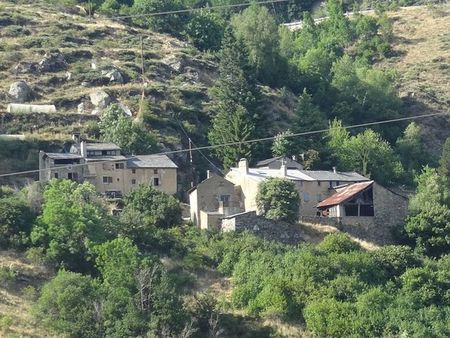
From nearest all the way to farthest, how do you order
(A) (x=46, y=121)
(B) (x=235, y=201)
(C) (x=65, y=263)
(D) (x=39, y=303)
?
(D) (x=39, y=303) → (C) (x=65, y=263) → (B) (x=235, y=201) → (A) (x=46, y=121)

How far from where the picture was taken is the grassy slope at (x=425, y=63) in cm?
12775

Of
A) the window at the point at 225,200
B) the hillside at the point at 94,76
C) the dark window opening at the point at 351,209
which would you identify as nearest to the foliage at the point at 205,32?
the hillside at the point at 94,76

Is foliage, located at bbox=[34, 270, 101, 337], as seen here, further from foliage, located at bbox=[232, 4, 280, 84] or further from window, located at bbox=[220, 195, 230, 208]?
foliage, located at bbox=[232, 4, 280, 84]

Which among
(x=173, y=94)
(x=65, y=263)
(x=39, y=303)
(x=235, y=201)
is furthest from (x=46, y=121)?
(x=39, y=303)

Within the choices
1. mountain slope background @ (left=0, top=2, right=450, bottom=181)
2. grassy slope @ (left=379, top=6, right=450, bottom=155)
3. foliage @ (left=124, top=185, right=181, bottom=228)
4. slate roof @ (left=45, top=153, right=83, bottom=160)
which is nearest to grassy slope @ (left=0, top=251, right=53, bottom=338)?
foliage @ (left=124, top=185, right=181, bottom=228)

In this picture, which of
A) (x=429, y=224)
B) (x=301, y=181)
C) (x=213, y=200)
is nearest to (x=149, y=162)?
(x=213, y=200)

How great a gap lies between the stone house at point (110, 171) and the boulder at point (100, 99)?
1749 centimetres

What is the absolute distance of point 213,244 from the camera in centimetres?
8081

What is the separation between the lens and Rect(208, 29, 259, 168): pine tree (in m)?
98.3

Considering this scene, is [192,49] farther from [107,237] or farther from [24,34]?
[107,237]

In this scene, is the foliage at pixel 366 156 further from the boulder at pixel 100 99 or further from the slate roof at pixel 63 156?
the slate roof at pixel 63 156

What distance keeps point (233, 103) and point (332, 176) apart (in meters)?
14.9

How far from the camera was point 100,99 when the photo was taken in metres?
110

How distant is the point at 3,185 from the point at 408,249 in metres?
30.3
